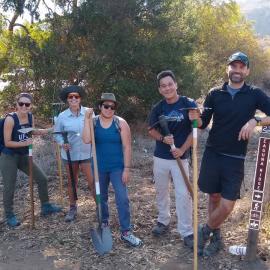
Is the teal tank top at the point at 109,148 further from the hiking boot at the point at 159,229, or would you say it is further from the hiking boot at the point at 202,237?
the hiking boot at the point at 202,237

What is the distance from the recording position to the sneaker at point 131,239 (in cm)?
475

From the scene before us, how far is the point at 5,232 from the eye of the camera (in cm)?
544

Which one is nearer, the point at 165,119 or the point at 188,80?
the point at 165,119

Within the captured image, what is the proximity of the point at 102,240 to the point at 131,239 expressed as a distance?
36 cm

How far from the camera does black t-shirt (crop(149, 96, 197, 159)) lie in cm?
440

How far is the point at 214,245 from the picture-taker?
4461mm

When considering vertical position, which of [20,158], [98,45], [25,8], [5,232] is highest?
[25,8]

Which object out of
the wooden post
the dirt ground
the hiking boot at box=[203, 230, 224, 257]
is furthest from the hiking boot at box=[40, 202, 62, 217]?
the wooden post

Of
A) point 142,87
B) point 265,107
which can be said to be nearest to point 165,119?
point 265,107

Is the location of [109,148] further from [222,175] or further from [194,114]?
[222,175]

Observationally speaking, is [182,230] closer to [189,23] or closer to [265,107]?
[265,107]

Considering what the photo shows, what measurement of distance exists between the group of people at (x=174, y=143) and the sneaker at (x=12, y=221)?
0.04 feet

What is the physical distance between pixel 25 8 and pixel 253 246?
12.2m

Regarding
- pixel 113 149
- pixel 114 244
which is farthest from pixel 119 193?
pixel 114 244
